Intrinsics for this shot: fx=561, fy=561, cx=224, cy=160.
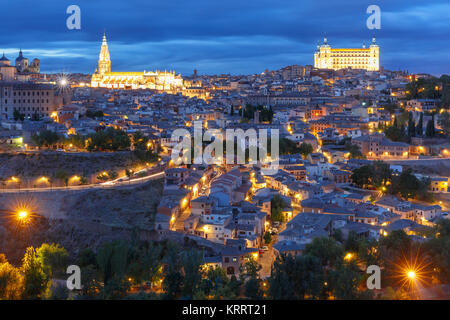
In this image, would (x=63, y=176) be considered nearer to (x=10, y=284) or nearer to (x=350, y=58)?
(x=10, y=284)

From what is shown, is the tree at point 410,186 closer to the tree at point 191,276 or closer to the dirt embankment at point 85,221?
the dirt embankment at point 85,221

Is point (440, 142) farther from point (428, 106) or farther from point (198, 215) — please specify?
point (198, 215)

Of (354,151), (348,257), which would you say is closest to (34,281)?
(348,257)

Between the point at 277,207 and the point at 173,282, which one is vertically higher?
the point at 277,207

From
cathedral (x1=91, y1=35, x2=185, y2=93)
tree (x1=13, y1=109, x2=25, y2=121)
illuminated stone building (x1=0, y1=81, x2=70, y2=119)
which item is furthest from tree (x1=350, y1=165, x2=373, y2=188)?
cathedral (x1=91, y1=35, x2=185, y2=93)

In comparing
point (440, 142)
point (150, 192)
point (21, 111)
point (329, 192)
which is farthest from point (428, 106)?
point (21, 111)

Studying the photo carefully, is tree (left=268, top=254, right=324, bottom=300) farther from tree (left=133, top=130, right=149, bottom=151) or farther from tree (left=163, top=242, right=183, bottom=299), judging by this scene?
tree (left=133, top=130, right=149, bottom=151)
